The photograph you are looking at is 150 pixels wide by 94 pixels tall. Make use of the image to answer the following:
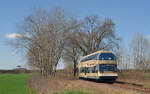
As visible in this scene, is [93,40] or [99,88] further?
[93,40]

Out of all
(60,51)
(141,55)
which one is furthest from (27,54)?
(141,55)

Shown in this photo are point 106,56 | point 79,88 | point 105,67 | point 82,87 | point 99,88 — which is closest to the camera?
point 99,88

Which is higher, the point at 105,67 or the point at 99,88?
the point at 105,67

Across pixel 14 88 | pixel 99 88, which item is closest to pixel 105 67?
pixel 99 88

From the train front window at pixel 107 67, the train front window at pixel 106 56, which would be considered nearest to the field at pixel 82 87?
the train front window at pixel 107 67

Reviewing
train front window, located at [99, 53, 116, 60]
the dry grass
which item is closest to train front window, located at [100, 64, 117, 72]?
train front window, located at [99, 53, 116, 60]

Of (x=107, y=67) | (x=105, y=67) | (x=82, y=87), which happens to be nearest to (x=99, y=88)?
(x=82, y=87)

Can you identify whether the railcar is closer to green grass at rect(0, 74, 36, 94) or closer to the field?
the field

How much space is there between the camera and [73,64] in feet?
164

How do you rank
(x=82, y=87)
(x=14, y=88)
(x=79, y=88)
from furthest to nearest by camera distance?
(x=14, y=88)
(x=82, y=87)
(x=79, y=88)

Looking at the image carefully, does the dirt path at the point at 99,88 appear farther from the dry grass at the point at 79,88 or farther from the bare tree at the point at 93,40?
the bare tree at the point at 93,40

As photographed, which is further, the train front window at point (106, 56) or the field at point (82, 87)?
the train front window at point (106, 56)

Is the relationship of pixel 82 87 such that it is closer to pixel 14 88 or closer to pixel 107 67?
pixel 107 67

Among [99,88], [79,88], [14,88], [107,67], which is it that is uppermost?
[107,67]
